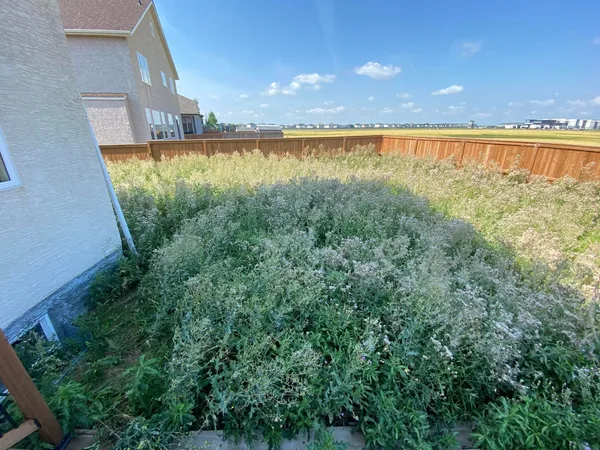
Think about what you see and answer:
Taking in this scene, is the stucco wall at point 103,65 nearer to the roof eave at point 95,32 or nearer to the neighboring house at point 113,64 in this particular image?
the neighboring house at point 113,64

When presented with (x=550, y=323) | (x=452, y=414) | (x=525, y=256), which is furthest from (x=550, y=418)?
(x=525, y=256)

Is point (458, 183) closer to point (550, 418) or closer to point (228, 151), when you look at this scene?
point (550, 418)

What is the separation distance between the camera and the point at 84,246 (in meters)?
3.02

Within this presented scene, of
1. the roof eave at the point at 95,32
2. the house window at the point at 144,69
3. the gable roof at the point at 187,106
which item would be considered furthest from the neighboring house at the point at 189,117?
the roof eave at the point at 95,32

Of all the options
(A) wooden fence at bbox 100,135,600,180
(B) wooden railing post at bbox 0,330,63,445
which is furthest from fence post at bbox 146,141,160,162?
(B) wooden railing post at bbox 0,330,63,445

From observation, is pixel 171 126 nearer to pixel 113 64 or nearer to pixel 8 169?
pixel 113 64

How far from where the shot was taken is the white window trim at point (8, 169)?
7.19ft

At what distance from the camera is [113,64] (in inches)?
427

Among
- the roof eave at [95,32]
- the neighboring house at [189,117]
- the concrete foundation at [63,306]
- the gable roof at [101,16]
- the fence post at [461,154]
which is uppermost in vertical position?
the gable roof at [101,16]

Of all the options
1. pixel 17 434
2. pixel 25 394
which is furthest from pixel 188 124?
pixel 17 434

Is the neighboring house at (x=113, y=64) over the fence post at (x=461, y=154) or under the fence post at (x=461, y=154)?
over

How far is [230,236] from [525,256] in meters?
3.91

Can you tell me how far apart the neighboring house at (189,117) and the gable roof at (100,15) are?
12023mm

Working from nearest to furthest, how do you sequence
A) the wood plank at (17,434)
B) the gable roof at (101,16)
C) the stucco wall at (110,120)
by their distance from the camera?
the wood plank at (17,434) < the gable roof at (101,16) < the stucco wall at (110,120)
